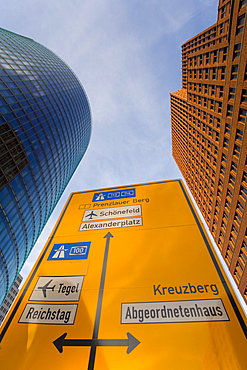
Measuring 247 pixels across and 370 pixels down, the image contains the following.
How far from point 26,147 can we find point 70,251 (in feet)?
123

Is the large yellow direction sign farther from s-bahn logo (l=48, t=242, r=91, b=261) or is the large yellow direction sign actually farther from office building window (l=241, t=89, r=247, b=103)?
office building window (l=241, t=89, r=247, b=103)

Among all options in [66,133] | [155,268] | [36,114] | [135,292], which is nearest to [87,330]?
[135,292]

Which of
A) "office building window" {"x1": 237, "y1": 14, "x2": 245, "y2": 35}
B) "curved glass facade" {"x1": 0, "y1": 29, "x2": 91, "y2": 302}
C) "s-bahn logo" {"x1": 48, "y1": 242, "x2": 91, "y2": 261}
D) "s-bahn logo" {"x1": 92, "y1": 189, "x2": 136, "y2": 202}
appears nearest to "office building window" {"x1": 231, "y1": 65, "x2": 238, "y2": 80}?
"office building window" {"x1": 237, "y1": 14, "x2": 245, "y2": 35}

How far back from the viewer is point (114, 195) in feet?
27.9

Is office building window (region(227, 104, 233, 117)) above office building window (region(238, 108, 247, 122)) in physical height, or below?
above

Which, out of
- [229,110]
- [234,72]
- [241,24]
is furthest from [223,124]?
[241,24]

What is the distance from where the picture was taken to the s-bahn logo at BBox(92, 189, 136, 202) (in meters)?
8.30

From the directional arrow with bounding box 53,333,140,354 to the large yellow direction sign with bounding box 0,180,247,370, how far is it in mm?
17

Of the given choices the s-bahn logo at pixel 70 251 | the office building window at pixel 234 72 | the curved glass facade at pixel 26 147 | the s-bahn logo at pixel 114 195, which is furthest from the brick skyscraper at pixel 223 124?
the curved glass facade at pixel 26 147

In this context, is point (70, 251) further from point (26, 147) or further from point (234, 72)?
point (26, 147)

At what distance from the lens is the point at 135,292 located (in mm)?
4516

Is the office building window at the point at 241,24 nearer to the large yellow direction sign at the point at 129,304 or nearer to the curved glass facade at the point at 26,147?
the large yellow direction sign at the point at 129,304

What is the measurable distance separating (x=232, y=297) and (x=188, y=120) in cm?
6082

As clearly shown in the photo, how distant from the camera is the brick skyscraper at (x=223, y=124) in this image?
28344mm
